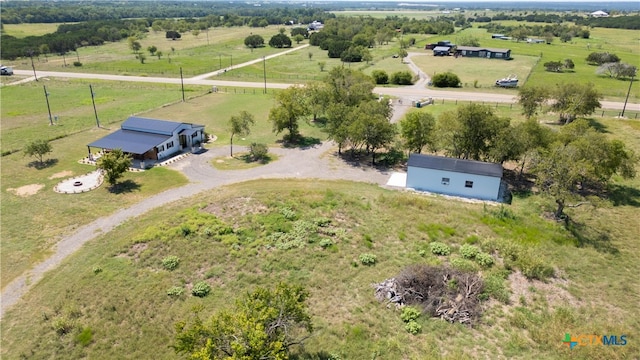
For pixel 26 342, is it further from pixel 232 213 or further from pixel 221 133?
pixel 221 133

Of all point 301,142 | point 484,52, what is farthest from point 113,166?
point 484,52

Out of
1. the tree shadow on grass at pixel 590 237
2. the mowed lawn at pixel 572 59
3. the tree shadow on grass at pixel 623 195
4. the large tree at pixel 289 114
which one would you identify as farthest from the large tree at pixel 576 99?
the large tree at pixel 289 114

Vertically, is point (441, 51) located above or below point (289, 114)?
above

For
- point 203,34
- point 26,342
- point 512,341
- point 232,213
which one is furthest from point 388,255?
point 203,34

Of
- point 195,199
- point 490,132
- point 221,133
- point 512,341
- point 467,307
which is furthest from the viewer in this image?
point 221,133

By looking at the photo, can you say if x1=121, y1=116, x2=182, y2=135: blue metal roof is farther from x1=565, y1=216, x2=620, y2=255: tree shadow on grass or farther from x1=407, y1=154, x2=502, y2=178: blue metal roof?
→ x1=565, y1=216, x2=620, y2=255: tree shadow on grass

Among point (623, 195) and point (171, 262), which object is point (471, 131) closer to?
point (623, 195)
